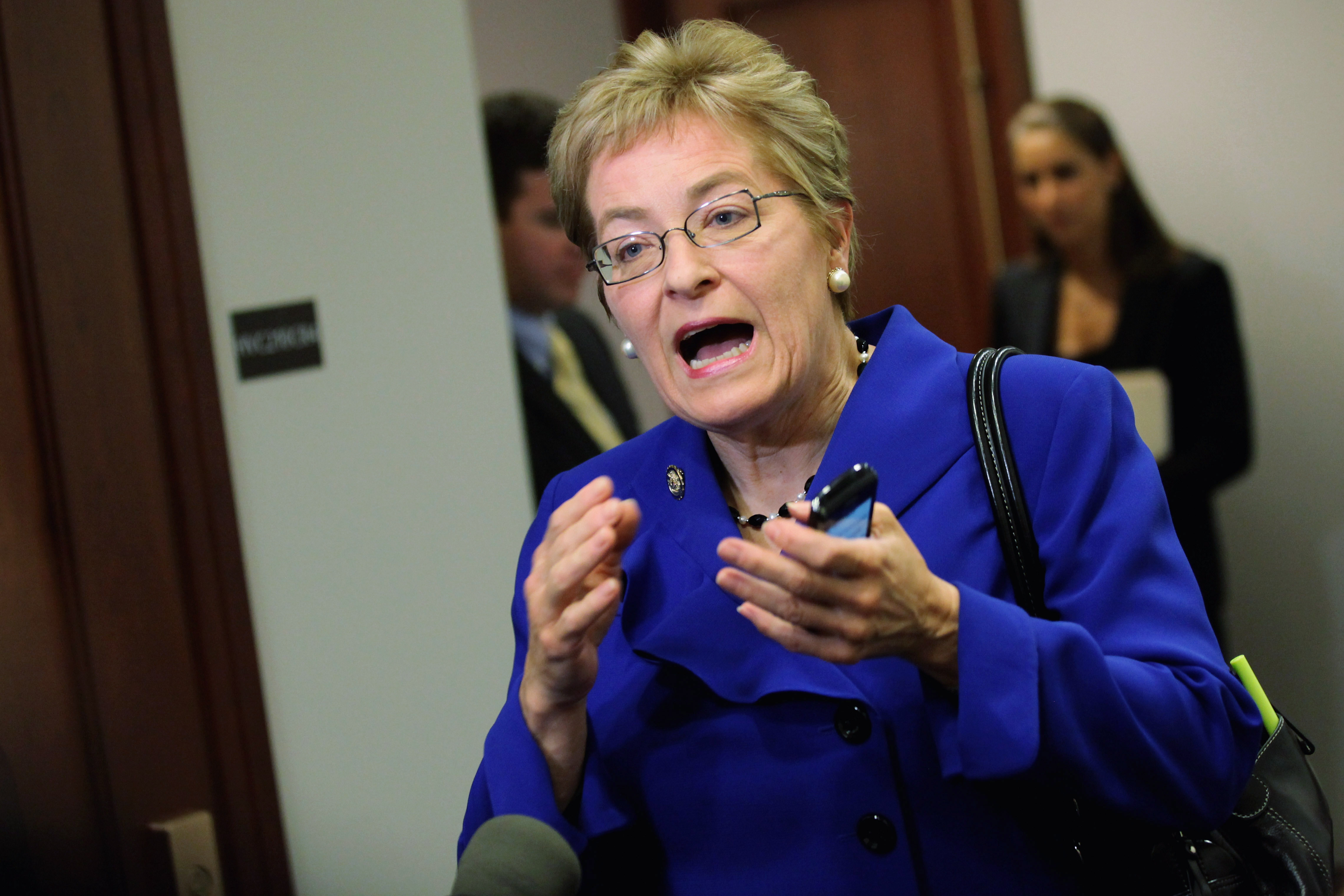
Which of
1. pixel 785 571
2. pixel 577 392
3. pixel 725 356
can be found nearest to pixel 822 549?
pixel 785 571

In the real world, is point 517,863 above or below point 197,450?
below

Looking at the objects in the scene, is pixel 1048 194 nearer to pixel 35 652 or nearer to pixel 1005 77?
pixel 1005 77

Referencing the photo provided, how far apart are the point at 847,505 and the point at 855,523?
0.02m

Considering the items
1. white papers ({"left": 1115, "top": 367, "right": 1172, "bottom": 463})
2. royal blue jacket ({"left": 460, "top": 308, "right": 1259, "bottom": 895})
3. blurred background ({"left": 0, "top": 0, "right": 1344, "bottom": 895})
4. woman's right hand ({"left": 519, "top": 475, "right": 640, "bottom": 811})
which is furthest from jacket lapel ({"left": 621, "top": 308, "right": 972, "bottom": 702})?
white papers ({"left": 1115, "top": 367, "right": 1172, "bottom": 463})

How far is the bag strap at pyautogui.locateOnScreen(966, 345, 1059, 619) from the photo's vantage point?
4.16ft

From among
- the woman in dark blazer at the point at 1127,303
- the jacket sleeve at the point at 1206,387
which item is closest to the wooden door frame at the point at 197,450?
the woman in dark blazer at the point at 1127,303

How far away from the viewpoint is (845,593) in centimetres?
102

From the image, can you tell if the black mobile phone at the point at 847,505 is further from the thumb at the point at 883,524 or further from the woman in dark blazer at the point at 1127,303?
the woman in dark blazer at the point at 1127,303

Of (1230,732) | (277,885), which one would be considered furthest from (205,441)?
(1230,732)

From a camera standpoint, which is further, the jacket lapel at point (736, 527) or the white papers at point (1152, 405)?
the white papers at point (1152, 405)

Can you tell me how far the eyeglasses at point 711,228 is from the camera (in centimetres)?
141

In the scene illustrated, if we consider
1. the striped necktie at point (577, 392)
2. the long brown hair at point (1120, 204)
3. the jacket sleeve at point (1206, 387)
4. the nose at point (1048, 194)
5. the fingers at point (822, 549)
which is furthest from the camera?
the nose at point (1048, 194)

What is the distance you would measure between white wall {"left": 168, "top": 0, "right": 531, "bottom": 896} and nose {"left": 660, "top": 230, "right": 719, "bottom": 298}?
92cm

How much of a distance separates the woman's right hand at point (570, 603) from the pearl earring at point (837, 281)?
425 millimetres
